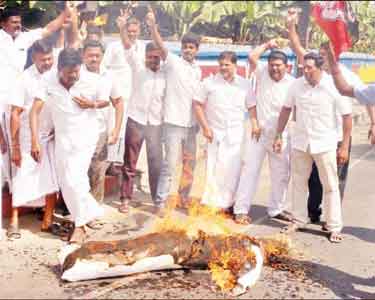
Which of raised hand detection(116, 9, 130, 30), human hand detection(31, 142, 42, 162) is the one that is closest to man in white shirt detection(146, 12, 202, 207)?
raised hand detection(116, 9, 130, 30)

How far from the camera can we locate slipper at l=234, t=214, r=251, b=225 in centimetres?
669

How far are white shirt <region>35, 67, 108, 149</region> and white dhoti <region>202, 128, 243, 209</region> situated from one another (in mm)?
1505

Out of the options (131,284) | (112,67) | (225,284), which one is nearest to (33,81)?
(112,67)

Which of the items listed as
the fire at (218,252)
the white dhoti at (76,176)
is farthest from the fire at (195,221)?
the white dhoti at (76,176)

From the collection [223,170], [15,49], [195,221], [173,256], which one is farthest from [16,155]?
[223,170]

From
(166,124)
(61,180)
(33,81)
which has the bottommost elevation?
(61,180)

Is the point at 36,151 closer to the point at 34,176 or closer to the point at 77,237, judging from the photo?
the point at 34,176

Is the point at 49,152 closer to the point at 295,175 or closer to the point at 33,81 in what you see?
the point at 33,81

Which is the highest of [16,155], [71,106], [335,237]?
[71,106]

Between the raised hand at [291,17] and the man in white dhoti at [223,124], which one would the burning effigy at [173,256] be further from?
the raised hand at [291,17]

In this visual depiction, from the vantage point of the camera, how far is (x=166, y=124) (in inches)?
266

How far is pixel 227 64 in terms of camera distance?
6.37 m

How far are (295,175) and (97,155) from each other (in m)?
2.08

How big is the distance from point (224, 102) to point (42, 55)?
194 centimetres
